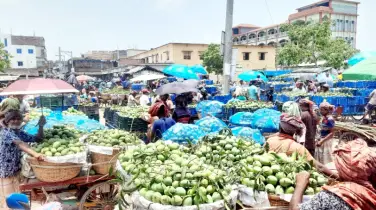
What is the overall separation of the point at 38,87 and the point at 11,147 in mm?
866

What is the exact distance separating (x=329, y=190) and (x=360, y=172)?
22 cm

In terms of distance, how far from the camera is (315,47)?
2722 centimetres

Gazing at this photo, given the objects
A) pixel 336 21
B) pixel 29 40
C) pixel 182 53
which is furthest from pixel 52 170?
pixel 29 40

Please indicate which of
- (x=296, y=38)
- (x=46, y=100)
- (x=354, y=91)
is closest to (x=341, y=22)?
(x=296, y=38)

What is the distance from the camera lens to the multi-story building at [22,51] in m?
61.4

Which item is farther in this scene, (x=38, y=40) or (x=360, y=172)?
(x=38, y=40)

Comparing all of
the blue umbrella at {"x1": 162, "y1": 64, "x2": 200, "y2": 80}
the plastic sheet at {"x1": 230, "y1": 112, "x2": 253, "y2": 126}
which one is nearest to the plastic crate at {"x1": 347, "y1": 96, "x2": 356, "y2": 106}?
the blue umbrella at {"x1": 162, "y1": 64, "x2": 200, "y2": 80}

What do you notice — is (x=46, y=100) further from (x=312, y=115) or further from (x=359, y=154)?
(x=359, y=154)

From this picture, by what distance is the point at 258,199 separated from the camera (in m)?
2.53

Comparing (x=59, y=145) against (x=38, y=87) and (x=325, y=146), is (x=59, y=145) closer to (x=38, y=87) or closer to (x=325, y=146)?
(x=38, y=87)

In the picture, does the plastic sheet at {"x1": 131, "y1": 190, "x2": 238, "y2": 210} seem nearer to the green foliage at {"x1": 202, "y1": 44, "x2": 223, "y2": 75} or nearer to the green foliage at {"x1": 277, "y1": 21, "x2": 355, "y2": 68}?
the green foliage at {"x1": 277, "y1": 21, "x2": 355, "y2": 68}

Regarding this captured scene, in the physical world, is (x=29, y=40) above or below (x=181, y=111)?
above

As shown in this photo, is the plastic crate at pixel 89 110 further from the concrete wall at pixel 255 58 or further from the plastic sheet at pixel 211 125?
the concrete wall at pixel 255 58

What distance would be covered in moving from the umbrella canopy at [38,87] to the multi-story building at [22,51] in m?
63.3
